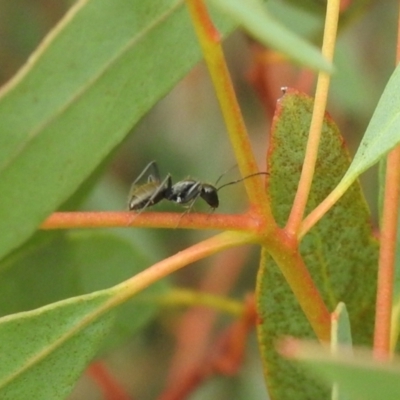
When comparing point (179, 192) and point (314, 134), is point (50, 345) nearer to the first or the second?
point (314, 134)

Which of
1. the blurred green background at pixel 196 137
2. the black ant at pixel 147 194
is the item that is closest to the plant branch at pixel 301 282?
the black ant at pixel 147 194

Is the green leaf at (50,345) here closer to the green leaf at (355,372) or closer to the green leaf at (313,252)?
the green leaf at (313,252)

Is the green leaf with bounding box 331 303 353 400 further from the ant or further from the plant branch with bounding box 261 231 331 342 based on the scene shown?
the ant

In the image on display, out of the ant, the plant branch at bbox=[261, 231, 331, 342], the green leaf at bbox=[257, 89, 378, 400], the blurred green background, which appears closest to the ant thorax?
the ant

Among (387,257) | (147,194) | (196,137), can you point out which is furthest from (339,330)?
(196,137)

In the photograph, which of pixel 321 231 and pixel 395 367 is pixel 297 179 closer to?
pixel 321 231

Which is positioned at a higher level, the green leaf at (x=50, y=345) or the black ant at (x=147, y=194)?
the black ant at (x=147, y=194)
